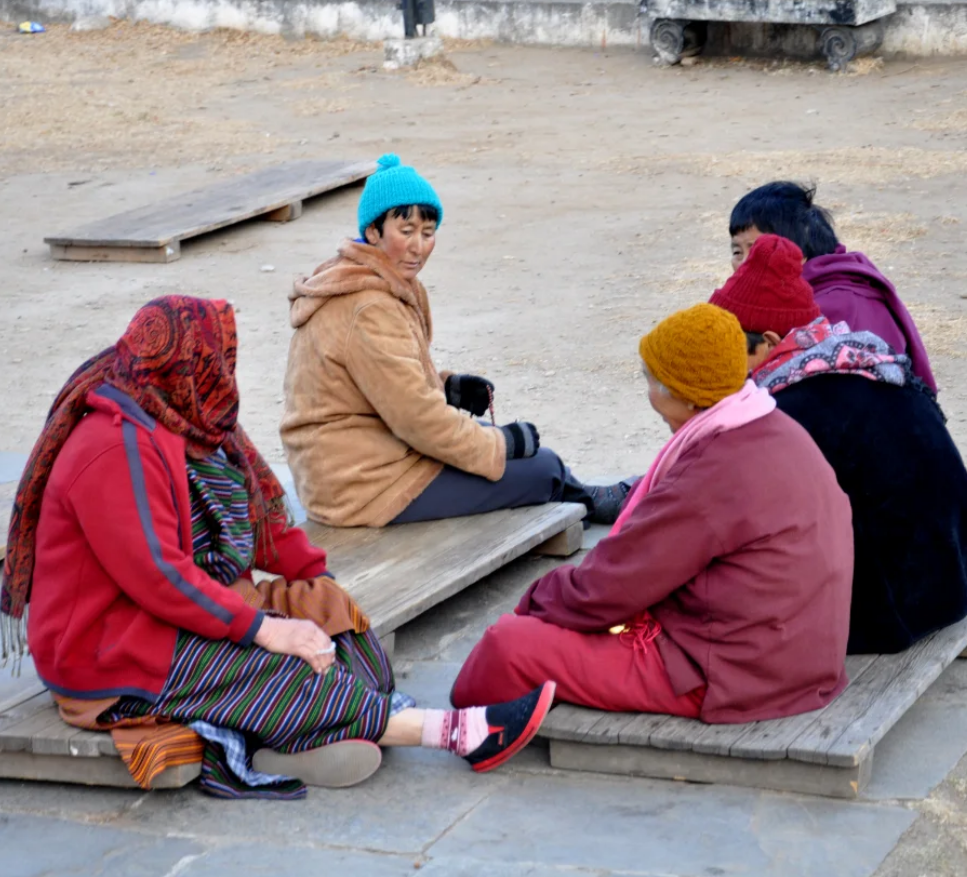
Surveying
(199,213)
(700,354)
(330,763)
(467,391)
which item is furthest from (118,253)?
(700,354)

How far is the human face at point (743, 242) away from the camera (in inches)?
191

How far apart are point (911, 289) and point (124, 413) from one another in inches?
238

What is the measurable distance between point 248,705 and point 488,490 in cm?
159

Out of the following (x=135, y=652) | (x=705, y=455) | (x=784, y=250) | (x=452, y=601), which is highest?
(x=784, y=250)

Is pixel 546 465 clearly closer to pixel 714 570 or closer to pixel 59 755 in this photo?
pixel 714 570

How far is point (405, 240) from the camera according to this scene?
194 inches

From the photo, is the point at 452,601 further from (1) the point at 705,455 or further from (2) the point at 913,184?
(2) the point at 913,184

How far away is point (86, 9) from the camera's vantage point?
2119 centimetres

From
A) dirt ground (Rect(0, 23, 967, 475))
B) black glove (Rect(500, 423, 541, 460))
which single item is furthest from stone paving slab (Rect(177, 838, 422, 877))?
dirt ground (Rect(0, 23, 967, 475))

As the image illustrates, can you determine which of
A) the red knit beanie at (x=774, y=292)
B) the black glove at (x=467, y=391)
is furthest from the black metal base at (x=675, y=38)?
the red knit beanie at (x=774, y=292)

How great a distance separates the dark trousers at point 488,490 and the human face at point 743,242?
898 millimetres

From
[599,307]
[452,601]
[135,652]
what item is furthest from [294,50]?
[135,652]

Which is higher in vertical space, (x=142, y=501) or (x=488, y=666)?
(x=142, y=501)

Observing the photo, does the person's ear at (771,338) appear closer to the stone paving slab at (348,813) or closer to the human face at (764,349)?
the human face at (764,349)
